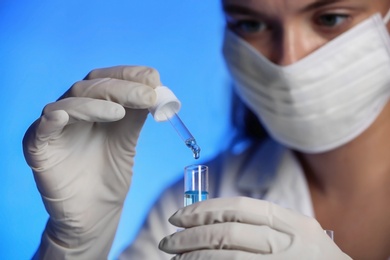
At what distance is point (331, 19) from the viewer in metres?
1.29

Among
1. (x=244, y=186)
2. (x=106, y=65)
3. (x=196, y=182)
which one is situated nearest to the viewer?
(x=196, y=182)

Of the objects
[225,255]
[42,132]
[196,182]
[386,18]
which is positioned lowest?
[225,255]

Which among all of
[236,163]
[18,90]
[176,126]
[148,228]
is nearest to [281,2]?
[176,126]

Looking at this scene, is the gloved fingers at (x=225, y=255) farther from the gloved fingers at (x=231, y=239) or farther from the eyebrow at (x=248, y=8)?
the eyebrow at (x=248, y=8)

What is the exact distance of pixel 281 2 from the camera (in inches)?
50.5

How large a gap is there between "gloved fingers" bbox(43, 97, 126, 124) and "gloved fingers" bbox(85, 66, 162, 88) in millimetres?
66

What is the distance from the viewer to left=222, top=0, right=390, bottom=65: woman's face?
128cm

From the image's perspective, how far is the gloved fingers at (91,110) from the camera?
1.19 metres

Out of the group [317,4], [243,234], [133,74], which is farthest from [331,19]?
[243,234]

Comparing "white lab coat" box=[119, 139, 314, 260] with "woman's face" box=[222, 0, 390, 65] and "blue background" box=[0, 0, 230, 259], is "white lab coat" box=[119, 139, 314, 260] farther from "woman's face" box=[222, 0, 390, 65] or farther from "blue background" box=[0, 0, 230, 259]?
"woman's face" box=[222, 0, 390, 65]

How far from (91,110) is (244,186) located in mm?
419

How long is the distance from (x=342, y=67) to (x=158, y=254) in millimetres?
501

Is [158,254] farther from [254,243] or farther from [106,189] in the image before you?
[254,243]

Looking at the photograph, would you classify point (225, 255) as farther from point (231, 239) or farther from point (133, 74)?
point (133, 74)
